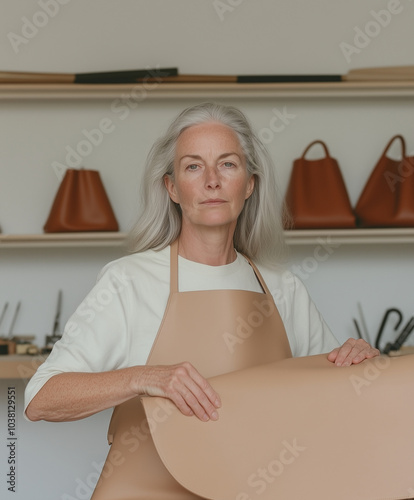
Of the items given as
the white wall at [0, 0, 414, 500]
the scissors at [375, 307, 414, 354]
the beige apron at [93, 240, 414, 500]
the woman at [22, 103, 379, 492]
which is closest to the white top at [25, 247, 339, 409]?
the woman at [22, 103, 379, 492]

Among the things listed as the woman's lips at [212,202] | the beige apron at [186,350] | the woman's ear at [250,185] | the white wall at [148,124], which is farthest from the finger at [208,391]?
the white wall at [148,124]

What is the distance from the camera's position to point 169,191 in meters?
1.74

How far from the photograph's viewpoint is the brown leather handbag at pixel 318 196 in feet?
8.83

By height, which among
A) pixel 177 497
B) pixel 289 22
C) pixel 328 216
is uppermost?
pixel 289 22

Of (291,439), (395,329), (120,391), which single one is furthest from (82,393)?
(395,329)

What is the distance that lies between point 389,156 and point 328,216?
0.50 metres

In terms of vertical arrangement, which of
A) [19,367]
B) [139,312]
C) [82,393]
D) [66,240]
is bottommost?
[19,367]

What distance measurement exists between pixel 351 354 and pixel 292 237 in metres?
1.24

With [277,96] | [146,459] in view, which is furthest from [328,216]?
[146,459]

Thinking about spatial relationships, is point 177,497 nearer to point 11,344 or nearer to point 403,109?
point 11,344

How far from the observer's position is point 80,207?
2.73 meters

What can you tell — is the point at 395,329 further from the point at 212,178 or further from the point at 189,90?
the point at 212,178

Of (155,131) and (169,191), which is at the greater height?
(155,131)

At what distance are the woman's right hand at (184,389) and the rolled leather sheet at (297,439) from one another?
0.05ft
